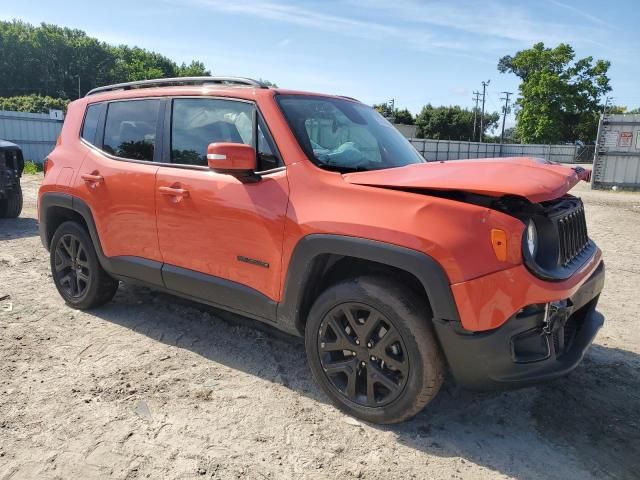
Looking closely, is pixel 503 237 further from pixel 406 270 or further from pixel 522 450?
pixel 522 450

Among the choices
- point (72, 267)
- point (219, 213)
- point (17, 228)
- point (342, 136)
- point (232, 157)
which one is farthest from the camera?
point (17, 228)

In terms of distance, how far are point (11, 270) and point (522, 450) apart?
555cm

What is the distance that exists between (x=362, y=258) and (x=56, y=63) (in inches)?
3277


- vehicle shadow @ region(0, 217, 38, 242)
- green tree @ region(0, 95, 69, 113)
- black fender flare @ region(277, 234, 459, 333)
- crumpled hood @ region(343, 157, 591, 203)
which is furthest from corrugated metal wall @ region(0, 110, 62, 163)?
green tree @ region(0, 95, 69, 113)

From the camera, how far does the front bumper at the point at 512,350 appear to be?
7.91 ft

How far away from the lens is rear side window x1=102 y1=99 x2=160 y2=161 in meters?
3.80

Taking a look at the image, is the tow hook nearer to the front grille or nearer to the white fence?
the front grille

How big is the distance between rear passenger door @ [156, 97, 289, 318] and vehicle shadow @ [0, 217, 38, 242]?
5.27m

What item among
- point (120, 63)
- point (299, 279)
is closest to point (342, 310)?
point (299, 279)

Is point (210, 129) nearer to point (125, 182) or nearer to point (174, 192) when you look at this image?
point (174, 192)

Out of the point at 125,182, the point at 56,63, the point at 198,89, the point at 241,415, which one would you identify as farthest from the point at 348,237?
the point at 56,63

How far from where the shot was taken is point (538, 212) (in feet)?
8.48

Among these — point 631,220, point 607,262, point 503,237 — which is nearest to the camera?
point 503,237

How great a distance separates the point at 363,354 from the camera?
110 inches
